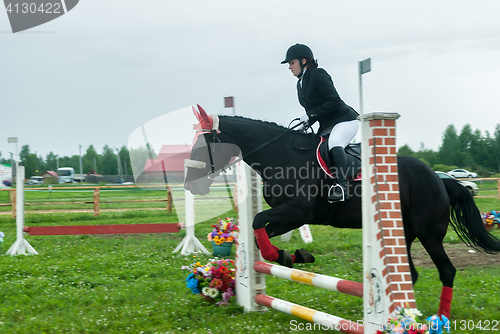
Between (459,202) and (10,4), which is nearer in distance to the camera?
(459,202)

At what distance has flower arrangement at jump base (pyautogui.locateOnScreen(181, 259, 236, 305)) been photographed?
4.48m

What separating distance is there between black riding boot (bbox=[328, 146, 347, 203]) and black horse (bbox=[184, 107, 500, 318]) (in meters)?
0.14

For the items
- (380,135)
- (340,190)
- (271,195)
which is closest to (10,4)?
A: (271,195)

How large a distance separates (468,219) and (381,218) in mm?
2150

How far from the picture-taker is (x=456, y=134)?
62.7m

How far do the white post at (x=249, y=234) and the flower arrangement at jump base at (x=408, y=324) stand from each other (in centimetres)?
188

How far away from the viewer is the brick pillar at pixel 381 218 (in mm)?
2623

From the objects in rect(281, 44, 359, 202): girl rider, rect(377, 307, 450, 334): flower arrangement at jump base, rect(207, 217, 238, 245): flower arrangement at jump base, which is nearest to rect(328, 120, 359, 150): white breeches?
rect(281, 44, 359, 202): girl rider

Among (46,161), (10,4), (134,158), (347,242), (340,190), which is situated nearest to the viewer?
Answer: (340,190)

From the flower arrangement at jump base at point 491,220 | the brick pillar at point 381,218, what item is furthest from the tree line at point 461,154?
the brick pillar at point 381,218

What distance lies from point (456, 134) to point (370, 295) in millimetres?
66857

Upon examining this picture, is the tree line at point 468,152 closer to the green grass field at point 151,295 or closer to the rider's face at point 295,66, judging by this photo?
the green grass field at point 151,295

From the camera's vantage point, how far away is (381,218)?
2689 millimetres

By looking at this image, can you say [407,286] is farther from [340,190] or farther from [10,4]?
[10,4]
